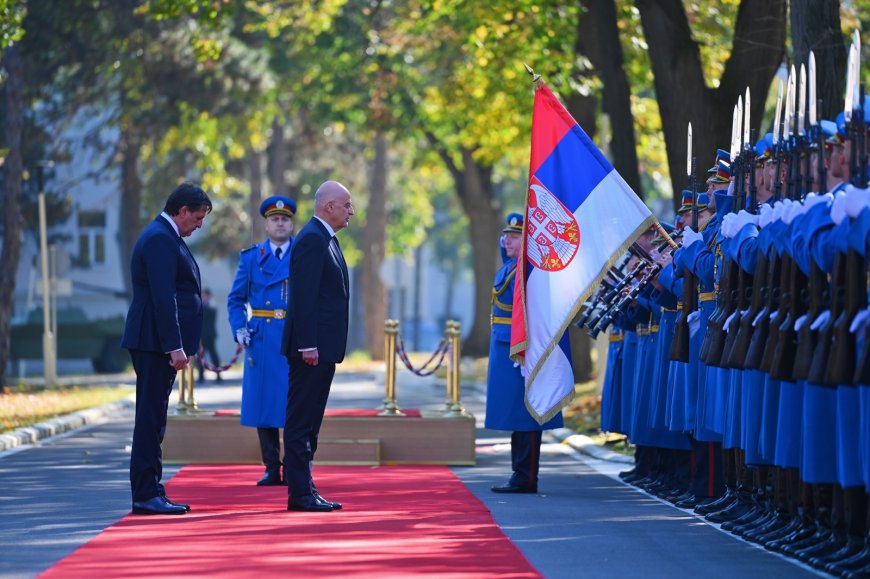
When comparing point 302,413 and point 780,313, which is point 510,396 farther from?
point 780,313

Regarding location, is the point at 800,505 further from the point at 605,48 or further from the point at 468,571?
the point at 605,48

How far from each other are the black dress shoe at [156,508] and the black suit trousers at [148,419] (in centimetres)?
4

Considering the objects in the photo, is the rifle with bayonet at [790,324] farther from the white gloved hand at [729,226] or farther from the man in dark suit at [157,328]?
the man in dark suit at [157,328]

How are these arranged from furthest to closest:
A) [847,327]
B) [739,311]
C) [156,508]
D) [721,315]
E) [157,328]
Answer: [156,508] < [157,328] < [721,315] < [739,311] < [847,327]

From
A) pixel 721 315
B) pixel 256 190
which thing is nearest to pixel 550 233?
pixel 721 315

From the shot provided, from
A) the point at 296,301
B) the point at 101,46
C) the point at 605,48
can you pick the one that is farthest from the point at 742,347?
the point at 101,46

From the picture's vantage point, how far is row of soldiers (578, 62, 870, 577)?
9.30 meters

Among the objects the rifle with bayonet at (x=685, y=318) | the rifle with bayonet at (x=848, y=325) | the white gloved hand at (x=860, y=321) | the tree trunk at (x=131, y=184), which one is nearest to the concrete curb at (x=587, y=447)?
the rifle with bayonet at (x=685, y=318)

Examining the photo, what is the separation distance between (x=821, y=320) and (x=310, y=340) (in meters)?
4.09

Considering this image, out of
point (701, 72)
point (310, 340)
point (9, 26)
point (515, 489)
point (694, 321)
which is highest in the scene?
point (9, 26)

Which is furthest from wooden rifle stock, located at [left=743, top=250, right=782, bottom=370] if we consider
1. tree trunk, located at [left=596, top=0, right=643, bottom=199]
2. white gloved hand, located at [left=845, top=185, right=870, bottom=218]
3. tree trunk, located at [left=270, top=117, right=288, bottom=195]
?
tree trunk, located at [left=270, top=117, right=288, bottom=195]

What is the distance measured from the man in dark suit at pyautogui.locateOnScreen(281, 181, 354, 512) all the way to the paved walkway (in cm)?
128

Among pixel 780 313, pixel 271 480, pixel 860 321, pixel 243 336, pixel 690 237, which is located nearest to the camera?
pixel 860 321

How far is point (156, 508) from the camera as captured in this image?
40.8 ft
